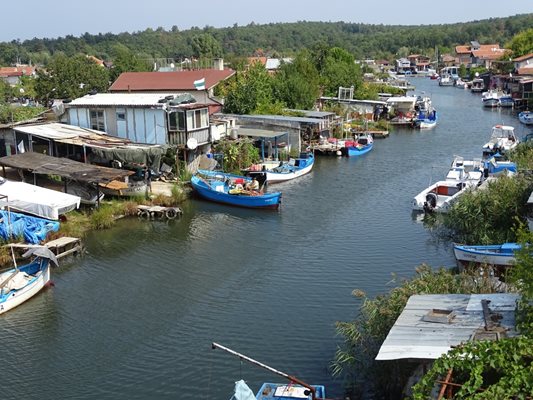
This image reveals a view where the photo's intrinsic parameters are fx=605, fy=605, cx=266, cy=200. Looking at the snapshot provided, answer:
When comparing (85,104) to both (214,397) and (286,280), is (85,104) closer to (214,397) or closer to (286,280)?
(286,280)

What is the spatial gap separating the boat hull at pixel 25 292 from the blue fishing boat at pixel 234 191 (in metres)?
11.1

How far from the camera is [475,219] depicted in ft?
73.7

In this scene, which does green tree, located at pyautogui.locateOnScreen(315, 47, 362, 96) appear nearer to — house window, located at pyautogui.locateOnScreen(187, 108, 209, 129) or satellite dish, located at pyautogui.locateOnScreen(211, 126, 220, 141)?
satellite dish, located at pyautogui.locateOnScreen(211, 126, 220, 141)

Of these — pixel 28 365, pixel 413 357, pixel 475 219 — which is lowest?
pixel 28 365

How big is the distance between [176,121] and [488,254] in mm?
18182

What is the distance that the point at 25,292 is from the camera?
61.9 ft

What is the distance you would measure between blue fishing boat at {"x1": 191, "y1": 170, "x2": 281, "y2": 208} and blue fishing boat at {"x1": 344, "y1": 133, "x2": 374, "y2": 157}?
13.6 m

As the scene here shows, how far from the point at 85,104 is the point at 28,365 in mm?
20878

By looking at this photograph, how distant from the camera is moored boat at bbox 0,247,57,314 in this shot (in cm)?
1841

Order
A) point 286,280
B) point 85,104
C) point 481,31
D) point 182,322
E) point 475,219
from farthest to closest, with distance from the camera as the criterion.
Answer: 1. point 481,31
2. point 85,104
3. point 475,219
4. point 286,280
5. point 182,322

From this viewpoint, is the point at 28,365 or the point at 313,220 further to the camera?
the point at 313,220

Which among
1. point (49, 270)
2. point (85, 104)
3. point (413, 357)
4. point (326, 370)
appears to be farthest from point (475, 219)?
point (85, 104)

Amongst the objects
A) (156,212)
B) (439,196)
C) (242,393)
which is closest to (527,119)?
(439,196)

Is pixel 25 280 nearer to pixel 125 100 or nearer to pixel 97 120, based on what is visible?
pixel 125 100
